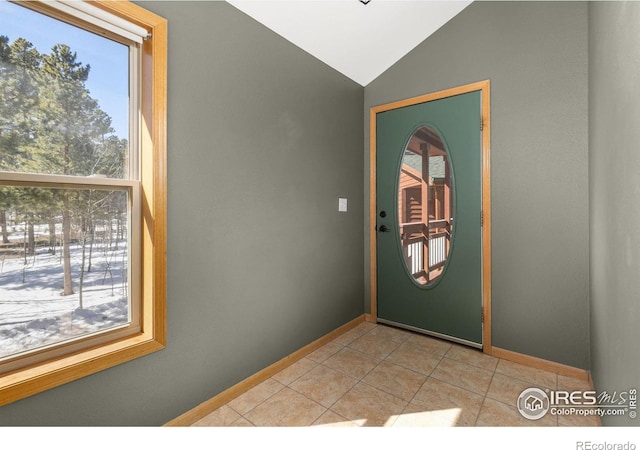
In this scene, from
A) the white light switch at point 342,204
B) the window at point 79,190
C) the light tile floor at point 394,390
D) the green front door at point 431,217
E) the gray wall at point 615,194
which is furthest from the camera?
the white light switch at point 342,204

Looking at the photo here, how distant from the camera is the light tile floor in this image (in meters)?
1.74

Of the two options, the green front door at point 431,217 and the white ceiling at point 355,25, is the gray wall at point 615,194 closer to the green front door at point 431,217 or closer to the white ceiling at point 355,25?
the green front door at point 431,217

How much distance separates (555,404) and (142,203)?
2712 millimetres

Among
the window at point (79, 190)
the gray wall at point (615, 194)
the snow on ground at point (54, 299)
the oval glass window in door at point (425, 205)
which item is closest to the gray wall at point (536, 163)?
the gray wall at point (615, 194)

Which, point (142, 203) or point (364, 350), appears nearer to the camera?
point (142, 203)

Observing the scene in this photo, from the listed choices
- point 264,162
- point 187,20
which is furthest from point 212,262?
point 187,20

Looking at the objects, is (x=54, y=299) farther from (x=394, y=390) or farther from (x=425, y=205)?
(x=425, y=205)

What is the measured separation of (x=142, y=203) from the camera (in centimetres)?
161

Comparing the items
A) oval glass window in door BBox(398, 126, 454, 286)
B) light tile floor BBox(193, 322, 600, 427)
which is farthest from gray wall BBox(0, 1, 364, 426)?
oval glass window in door BBox(398, 126, 454, 286)

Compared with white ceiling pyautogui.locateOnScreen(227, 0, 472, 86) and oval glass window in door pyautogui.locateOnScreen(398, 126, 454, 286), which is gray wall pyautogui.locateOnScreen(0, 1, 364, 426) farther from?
oval glass window in door pyautogui.locateOnScreen(398, 126, 454, 286)

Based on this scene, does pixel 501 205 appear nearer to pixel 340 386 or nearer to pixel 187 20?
pixel 340 386

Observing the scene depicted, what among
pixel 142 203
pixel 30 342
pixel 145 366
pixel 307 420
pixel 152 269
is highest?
pixel 142 203

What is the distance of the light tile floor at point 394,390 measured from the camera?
1.74 metres

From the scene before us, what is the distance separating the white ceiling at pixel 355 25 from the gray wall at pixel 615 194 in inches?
44.5
